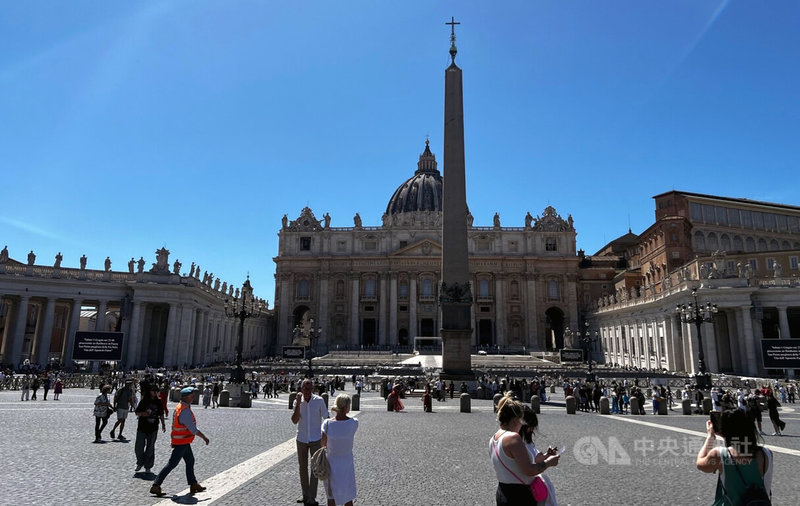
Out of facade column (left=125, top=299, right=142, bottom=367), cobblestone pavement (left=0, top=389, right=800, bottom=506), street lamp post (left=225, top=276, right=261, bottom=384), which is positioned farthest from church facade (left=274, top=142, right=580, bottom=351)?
cobblestone pavement (left=0, top=389, right=800, bottom=506)

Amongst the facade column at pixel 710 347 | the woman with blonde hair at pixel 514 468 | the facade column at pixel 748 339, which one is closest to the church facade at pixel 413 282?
the facade column at pixel 710 347


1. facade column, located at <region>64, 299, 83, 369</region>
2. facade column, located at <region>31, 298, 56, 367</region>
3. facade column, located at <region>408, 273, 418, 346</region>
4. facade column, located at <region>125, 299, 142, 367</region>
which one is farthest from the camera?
facade column, located at <region>408, 273, 418, 346</region>

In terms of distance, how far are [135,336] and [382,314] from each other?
33.5m

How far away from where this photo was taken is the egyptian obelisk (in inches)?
810

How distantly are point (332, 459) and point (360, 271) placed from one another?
64016 millimetres

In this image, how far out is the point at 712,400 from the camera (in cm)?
1823

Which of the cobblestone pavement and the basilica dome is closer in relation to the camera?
the cobblestone pavement

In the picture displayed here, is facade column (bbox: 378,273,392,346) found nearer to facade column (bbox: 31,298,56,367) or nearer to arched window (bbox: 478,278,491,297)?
arched window (bbox: 478,278,491,297)

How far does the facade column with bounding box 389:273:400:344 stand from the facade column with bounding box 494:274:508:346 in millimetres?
13040

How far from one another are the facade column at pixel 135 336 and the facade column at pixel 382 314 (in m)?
32.1

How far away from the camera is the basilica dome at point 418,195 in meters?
87.1

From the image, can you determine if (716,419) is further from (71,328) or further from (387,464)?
(71,328)

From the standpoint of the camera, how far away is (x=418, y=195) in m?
88.8

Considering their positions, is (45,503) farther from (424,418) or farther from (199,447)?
(424,418)
